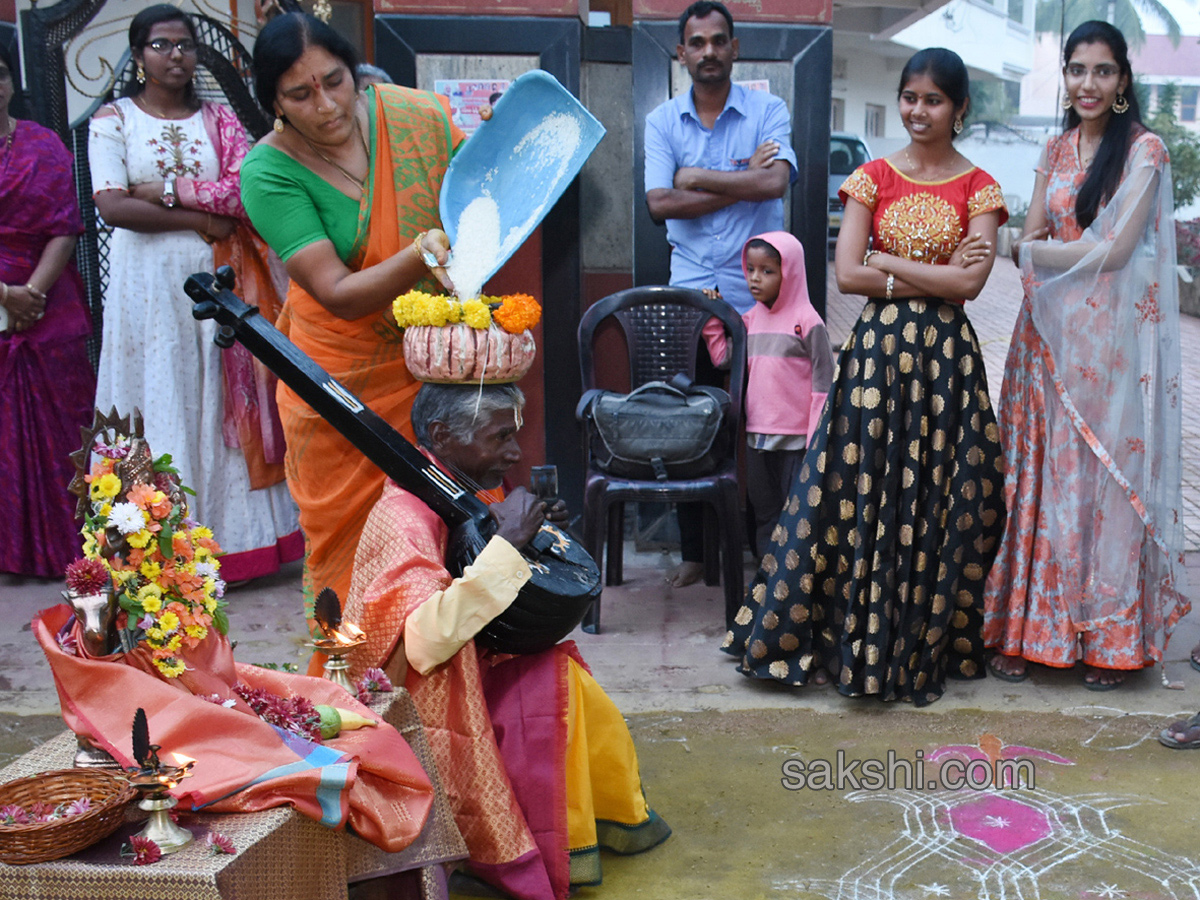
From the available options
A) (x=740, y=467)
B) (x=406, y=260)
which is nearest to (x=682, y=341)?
(x=740, y=467)

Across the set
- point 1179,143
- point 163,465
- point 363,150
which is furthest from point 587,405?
point 1179,143

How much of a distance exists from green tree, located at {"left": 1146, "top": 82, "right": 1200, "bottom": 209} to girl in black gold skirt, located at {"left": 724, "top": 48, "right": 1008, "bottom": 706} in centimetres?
628

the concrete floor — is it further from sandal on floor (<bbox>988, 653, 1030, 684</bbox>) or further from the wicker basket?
the wicker basket

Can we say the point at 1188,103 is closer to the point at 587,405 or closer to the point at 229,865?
the point at 587,405

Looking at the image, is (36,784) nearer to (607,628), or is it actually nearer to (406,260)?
(406,260)

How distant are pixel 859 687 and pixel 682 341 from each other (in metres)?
1.68

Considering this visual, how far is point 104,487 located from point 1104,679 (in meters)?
3.27

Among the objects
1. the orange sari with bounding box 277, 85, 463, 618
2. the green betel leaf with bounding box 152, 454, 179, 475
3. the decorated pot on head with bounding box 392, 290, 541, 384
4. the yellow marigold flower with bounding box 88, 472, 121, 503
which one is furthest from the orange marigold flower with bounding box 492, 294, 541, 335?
the yellow marigold flower with bounding box 88, 472, 121, 503

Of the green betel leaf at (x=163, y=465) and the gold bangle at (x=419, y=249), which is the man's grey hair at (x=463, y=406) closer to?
the gold bangle at (x=419, y=249)

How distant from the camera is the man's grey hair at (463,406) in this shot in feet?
8.99

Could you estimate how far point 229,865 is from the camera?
1.74m

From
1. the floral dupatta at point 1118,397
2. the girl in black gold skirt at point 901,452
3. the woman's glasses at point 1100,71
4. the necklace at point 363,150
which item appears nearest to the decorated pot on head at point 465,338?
the necklace at point 363,150

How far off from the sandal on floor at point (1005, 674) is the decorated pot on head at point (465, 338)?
2.22m

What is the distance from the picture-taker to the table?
1.72m
